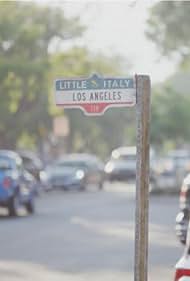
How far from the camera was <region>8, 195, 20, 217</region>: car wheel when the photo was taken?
26808 mm

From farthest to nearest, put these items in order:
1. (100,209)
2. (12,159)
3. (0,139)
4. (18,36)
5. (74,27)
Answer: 1. (0,139)
2. (74,27)
3. (18,36)
4. (100,209)
5. (12,159)

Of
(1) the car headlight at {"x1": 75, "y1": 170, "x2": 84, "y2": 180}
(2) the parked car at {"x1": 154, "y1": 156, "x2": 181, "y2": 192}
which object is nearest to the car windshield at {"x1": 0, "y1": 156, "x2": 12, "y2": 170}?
(2) the parked car at {"x1": 154, "y1": 156, "x2": 181, "y2": 192}

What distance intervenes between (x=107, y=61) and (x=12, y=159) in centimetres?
3643

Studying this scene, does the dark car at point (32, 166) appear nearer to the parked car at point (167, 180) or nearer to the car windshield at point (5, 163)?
the parked car at point (167, 180)

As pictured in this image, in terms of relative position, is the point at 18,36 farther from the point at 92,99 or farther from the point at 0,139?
the point at 92,99

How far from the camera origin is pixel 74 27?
4847 cm

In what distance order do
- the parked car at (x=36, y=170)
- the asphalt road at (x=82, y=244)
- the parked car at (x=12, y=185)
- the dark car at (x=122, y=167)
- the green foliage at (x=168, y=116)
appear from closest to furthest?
the asphalt road at (x=82, y=244) < the parked car at (x=12, y=185) < the parked car at (x=36, y=170) < the dark car at (x=122, y=167) < the green foliage at (x=168, y=116)

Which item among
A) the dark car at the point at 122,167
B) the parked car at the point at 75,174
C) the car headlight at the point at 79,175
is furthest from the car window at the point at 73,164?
the dark car at the point at 122,167

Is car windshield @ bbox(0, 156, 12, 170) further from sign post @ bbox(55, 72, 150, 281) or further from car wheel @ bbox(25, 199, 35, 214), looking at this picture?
sign post @ bbox(55, 72, 150, 281)

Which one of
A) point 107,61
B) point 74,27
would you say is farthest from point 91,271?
point 107,61

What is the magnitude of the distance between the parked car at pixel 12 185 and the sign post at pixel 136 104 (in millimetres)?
17738

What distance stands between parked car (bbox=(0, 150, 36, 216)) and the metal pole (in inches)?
705

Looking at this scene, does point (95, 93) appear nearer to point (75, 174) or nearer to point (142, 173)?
point (142, 173)

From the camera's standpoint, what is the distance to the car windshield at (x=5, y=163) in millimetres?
26781
